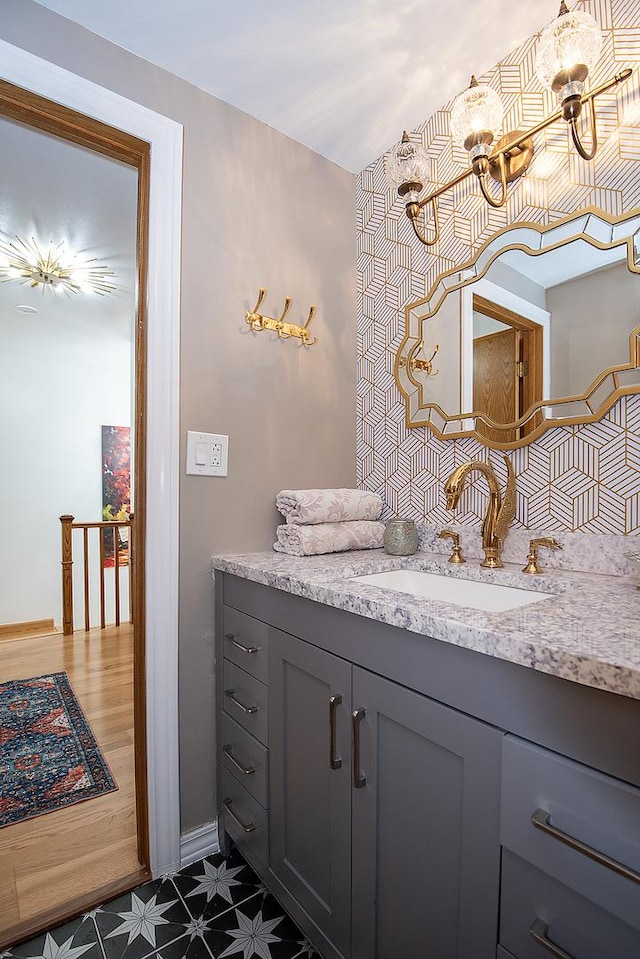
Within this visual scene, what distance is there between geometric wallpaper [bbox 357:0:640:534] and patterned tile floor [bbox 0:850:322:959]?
1163 millimetres

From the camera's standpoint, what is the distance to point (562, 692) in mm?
624

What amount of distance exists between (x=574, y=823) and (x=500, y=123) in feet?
4.98

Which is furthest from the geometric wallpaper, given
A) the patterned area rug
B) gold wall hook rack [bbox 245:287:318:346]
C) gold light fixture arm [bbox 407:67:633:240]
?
the patterned area rug

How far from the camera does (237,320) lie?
63.5 inches

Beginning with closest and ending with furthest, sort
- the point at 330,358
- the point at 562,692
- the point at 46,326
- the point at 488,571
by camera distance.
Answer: the point at 562,692 < the point at 488,571 < the point at 330,358 < the point at 46,326

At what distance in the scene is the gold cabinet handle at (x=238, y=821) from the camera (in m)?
1.32

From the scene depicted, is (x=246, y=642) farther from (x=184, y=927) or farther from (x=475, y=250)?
(x=475, y=250)

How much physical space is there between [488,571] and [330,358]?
1009 millimetres

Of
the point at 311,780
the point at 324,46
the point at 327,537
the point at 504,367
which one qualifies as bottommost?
the point at 311,780

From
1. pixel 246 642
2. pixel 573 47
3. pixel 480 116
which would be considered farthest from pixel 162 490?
pixel 573 47

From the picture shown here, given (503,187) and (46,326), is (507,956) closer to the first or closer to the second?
(503,187)

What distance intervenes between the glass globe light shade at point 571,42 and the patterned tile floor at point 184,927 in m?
2.09

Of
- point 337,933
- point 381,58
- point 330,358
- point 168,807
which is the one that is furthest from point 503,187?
point 168,807

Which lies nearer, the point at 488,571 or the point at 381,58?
the point at 488,571
